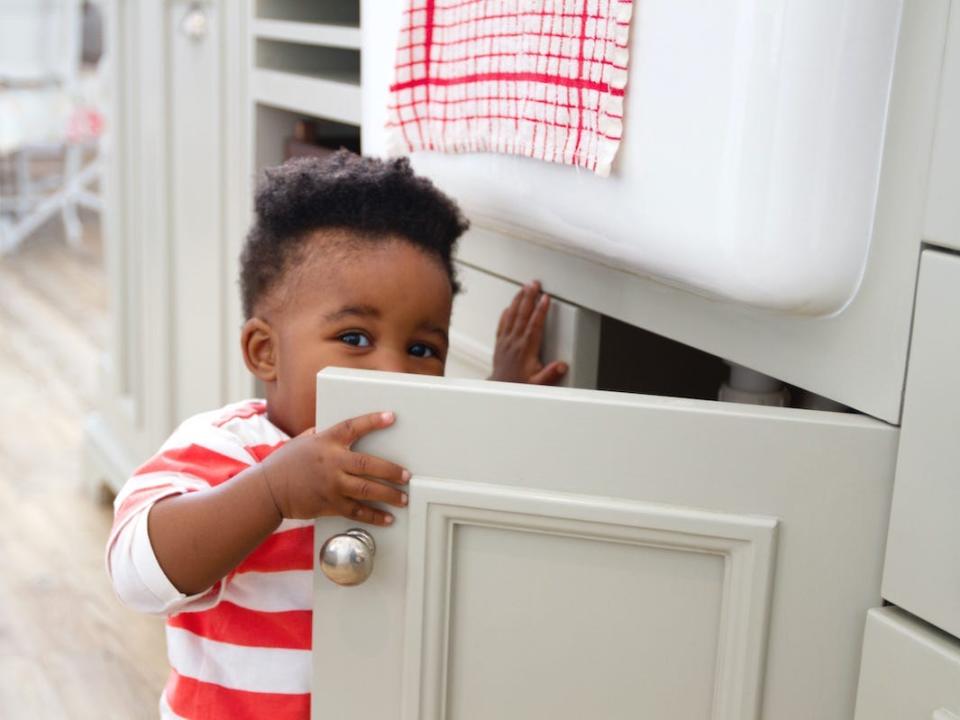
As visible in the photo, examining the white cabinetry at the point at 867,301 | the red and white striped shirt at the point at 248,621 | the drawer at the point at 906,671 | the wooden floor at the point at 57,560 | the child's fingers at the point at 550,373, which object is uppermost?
the white cabinetry at the point at 867,301

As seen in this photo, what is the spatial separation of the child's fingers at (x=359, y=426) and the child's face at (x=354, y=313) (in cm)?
16

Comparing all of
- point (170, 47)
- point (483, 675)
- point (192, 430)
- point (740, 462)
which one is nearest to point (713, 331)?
point (740, 462)

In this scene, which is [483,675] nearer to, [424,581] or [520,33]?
[424,581]

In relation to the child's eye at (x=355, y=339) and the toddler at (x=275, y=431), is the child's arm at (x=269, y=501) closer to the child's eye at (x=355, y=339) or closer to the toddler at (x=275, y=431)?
the toddler at (x=275, y=431)

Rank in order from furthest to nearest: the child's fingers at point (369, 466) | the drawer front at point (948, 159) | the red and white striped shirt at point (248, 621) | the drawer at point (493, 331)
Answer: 1. the drawer at point (493, 331)
2. the red and white striped shirt at point (248, 621)
3. the child's fingers at point (369, 466)
4. the drawer front at point (948, 159)

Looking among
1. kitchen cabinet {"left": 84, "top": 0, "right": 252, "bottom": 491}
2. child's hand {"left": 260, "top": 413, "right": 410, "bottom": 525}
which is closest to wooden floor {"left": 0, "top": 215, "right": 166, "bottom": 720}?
kitchen cabinet {"left": 84, "top": 0, "right": 252, "bottom": 491}

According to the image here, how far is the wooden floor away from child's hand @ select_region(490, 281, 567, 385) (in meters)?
0.78

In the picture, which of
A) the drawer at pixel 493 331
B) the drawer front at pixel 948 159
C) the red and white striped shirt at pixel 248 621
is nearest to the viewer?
the drawer front at pixel 948 159

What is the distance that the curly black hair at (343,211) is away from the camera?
35.1 inches

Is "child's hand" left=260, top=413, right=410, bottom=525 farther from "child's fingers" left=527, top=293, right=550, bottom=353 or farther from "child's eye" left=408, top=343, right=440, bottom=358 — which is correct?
"child's fingers" left=527, top=293, right=550, bottom=353

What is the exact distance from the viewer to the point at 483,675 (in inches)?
29.0

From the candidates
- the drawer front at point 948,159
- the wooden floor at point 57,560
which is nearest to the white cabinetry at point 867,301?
the drawer front at point 948,159

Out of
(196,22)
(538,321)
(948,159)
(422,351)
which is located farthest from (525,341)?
(196,22)

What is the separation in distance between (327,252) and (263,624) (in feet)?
0.86
